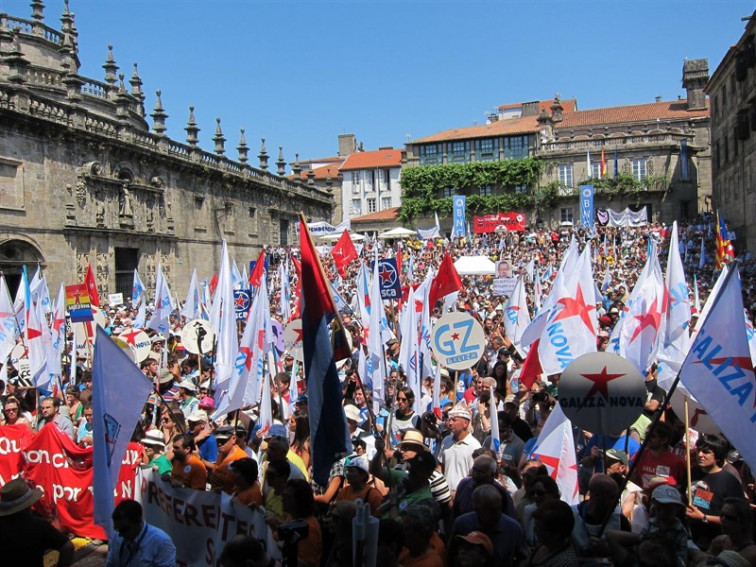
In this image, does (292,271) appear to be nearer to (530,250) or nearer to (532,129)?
(530,250)

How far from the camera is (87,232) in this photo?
27.8 metres

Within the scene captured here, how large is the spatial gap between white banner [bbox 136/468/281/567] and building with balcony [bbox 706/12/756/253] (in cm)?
2864

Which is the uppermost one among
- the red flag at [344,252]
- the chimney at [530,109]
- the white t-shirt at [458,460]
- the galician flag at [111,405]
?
the chimney at [530,109]

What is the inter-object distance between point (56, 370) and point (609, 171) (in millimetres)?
44383

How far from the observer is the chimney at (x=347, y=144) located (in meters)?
71.1

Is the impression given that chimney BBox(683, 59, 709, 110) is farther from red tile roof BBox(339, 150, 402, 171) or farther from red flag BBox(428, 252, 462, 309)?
red flag BBox(428, 252, 462, 309)

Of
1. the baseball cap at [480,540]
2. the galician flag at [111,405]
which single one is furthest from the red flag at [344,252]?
the baseball cap at [480,540]

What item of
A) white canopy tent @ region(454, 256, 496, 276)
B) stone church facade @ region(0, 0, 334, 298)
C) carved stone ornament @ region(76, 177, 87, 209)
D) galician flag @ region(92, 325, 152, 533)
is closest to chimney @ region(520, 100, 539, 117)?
stone church facade @ region(0, 0, 334, 298)

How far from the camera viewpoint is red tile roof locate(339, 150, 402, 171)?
6119 centimetres

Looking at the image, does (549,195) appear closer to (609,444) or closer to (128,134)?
(128,134)

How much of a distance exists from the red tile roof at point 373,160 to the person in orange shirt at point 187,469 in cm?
5441

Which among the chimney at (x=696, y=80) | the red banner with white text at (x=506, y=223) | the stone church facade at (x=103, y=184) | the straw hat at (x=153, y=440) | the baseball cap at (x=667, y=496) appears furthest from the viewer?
the chimney at (x=696, y=80)

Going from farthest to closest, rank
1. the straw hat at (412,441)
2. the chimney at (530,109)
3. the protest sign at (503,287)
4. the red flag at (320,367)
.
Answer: the chimney at (530,109) < the protest sign at (503,287) < the straw hat at (412,441) < the red flag at (320,367)

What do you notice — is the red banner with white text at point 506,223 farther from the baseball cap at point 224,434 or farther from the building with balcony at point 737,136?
the baseball cap at point 224,434
